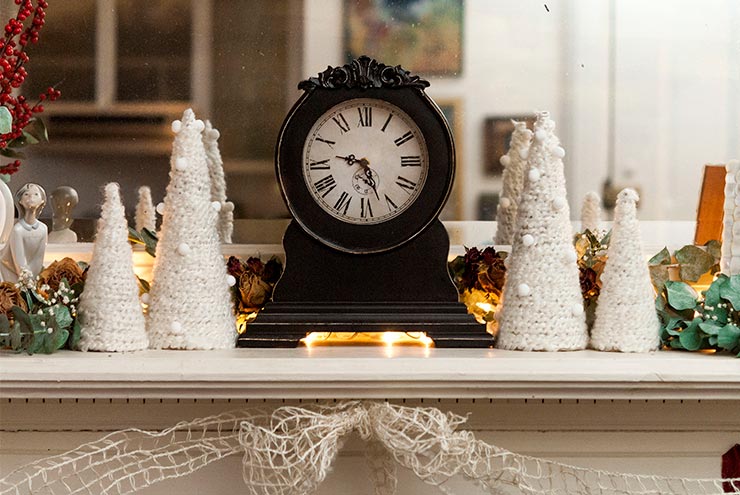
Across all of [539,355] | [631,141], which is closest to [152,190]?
[539,355]

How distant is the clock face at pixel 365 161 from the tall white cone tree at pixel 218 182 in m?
0.20

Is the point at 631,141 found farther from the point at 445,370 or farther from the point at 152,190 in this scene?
the point at 152,190

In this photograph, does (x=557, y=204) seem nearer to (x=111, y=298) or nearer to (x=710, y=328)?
(x=710, y=328)

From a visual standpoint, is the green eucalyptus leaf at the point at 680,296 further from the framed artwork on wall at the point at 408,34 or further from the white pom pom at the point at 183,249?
the white pom pom at the point at 183,249

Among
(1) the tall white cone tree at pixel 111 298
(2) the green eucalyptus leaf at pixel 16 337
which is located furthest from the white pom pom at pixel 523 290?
(2) the green eucalyptus leaf at pixel 16 337

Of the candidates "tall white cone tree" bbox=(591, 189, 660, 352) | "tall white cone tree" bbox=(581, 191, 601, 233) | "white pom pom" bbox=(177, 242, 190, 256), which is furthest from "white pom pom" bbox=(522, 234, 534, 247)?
"white pom pom" bbox=(177, 242, 190, 256)

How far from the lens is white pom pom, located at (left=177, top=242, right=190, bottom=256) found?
1.03 metres

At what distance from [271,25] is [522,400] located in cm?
64

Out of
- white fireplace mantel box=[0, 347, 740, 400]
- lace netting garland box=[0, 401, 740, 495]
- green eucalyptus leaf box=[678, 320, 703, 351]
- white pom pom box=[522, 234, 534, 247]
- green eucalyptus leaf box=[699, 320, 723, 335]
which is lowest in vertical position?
lace netting garland box=[0, 401, 740, 495]

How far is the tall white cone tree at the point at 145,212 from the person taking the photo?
1201 mm

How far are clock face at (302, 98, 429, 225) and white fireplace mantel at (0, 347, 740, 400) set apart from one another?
196 millimetres

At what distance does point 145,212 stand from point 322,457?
48 cm

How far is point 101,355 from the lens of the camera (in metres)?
0.99

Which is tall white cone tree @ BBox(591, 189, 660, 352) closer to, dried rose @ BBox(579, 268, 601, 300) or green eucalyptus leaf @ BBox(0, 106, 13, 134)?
dried rose @ BBox(579, 268, 601, 300)
